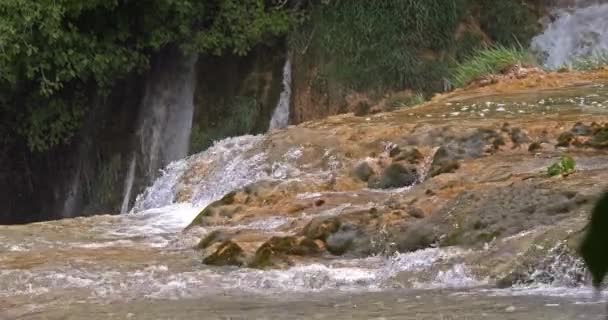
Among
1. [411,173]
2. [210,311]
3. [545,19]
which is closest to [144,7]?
[545,19]

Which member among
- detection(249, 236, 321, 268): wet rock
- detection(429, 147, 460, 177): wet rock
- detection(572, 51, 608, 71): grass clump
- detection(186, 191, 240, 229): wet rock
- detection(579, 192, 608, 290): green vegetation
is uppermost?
detection(572, 51, 608, 71): grass clump

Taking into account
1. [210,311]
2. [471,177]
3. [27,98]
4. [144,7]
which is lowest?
[210,311]

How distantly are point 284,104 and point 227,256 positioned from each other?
27.7 feet

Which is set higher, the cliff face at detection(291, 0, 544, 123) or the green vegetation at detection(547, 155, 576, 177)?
the cliff face at detection(291, 0, 544, 123)

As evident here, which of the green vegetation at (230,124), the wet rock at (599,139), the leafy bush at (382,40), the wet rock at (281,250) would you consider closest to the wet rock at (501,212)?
the wet rock at (281,250)

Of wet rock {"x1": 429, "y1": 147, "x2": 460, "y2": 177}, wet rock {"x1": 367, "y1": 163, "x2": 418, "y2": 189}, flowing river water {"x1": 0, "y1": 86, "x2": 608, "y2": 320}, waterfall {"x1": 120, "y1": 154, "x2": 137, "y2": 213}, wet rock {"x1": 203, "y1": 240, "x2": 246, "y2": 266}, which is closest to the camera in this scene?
flowing river water {"x1": 0, "y1": 86, "x2": 608, "y2": 320}

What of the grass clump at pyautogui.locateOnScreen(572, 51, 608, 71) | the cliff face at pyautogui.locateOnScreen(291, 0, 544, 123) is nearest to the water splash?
the cliff face at pyautogui.locateOnScreen(291, 0, 544, 123)

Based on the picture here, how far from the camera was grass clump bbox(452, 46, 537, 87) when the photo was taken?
12977 mm

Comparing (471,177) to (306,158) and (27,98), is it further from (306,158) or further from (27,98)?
(27,98)

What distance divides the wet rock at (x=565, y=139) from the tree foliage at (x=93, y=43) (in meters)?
6.46

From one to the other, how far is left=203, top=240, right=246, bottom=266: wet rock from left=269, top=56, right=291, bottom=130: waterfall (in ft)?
26.7

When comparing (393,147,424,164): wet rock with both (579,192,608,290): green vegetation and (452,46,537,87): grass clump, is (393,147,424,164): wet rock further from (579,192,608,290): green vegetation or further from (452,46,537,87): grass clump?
(579,192,608,290): green vegetation

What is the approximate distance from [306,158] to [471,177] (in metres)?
2.55

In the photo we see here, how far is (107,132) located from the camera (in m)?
15.3
